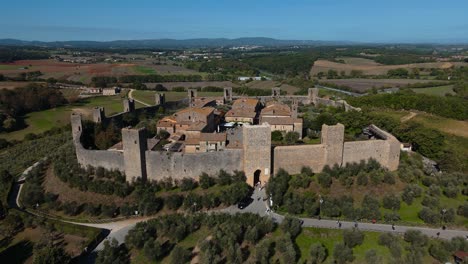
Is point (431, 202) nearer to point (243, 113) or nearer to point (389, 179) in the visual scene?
point (389, 179)

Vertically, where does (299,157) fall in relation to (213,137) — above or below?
below

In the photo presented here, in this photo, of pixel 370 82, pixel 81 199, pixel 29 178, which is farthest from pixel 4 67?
pixel 370 82

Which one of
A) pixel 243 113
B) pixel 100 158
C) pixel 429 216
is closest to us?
pixel 429 216

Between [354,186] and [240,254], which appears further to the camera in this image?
[354,186]

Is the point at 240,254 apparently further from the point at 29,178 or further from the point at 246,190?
the point at 29,178

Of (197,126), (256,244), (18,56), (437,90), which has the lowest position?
(256,244)

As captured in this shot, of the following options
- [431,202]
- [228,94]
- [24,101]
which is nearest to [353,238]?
[431,202]
